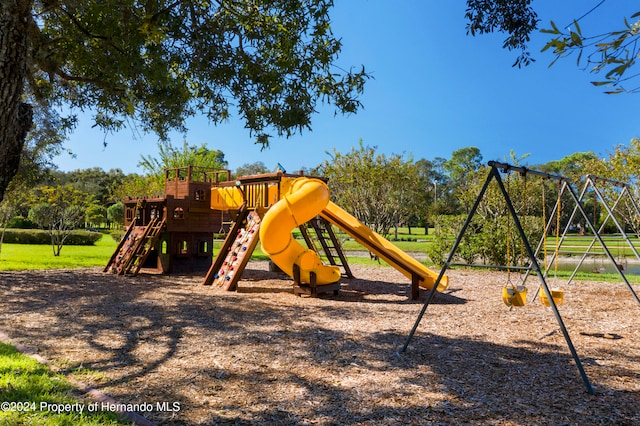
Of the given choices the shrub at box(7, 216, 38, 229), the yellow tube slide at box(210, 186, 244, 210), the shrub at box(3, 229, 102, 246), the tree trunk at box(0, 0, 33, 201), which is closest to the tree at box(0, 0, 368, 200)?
the tree trunk at box(0, 0, 33, 201)

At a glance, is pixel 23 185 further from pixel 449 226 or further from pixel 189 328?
pixel 449 226

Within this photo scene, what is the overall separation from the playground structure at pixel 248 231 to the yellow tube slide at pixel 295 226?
2 centimetres

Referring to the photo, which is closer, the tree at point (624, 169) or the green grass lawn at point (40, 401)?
the green grass lawn at point (40, 401)

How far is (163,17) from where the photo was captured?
6.33m

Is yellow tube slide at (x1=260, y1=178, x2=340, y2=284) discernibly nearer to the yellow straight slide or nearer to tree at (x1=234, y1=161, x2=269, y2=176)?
the yellow straight slide

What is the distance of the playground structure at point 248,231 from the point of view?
32.7 ft

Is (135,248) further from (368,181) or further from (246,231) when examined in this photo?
(368,181)

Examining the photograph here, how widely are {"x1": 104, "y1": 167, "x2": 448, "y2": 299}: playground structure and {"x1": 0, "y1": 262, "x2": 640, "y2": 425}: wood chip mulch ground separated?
2.62ft

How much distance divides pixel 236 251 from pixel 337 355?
21.3 feet

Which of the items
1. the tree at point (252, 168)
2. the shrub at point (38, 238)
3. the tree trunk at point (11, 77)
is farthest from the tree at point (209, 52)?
the tree at point (252, 168)

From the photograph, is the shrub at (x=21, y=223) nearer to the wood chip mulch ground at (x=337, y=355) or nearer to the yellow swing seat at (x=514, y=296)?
the wood chip mulch ground at (x=337, y=355)

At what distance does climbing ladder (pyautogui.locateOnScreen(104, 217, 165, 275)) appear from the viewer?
13.9m

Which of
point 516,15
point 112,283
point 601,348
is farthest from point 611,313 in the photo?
point 112,283

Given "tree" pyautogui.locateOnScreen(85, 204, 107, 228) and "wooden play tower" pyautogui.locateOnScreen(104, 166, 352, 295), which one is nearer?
"wooden play tower" pyautogui.locateOnScreen(104, 166, 352, 295)
